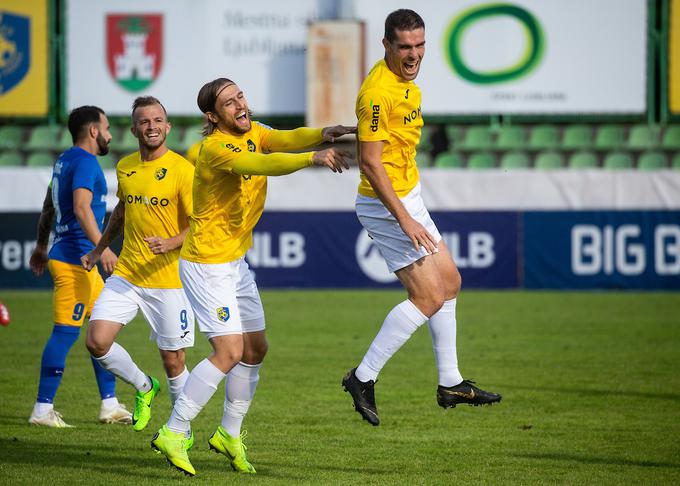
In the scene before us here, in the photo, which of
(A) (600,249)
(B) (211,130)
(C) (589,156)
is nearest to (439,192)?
(A) (600,249)

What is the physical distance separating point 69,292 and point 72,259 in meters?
0.23

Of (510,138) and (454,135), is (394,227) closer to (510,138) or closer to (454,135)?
(510,138)

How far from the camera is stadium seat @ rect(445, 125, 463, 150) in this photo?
887 inches

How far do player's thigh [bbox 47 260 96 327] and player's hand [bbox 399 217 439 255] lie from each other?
2.91 metres

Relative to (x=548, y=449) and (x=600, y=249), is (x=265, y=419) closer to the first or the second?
(x=548, y=449)

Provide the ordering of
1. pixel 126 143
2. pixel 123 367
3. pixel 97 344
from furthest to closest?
pixel 126 143, pixel 123 367, pixel 97 344

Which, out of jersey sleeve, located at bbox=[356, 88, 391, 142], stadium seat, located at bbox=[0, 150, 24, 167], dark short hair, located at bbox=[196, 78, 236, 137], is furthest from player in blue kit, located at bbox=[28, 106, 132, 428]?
stadium seat, located at bbox=[0, 150, 24, 167]

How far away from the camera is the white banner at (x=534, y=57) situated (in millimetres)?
22438

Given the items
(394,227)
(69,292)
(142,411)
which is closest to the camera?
(394,227)

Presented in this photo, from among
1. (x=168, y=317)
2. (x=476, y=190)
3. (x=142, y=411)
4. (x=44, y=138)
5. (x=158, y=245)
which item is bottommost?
(x=142, y=411)

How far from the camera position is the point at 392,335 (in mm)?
6703

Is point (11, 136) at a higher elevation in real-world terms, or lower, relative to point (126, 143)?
higher

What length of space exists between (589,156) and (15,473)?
16548 mm

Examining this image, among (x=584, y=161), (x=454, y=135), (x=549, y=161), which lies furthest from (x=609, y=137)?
(x=454, y=135)
